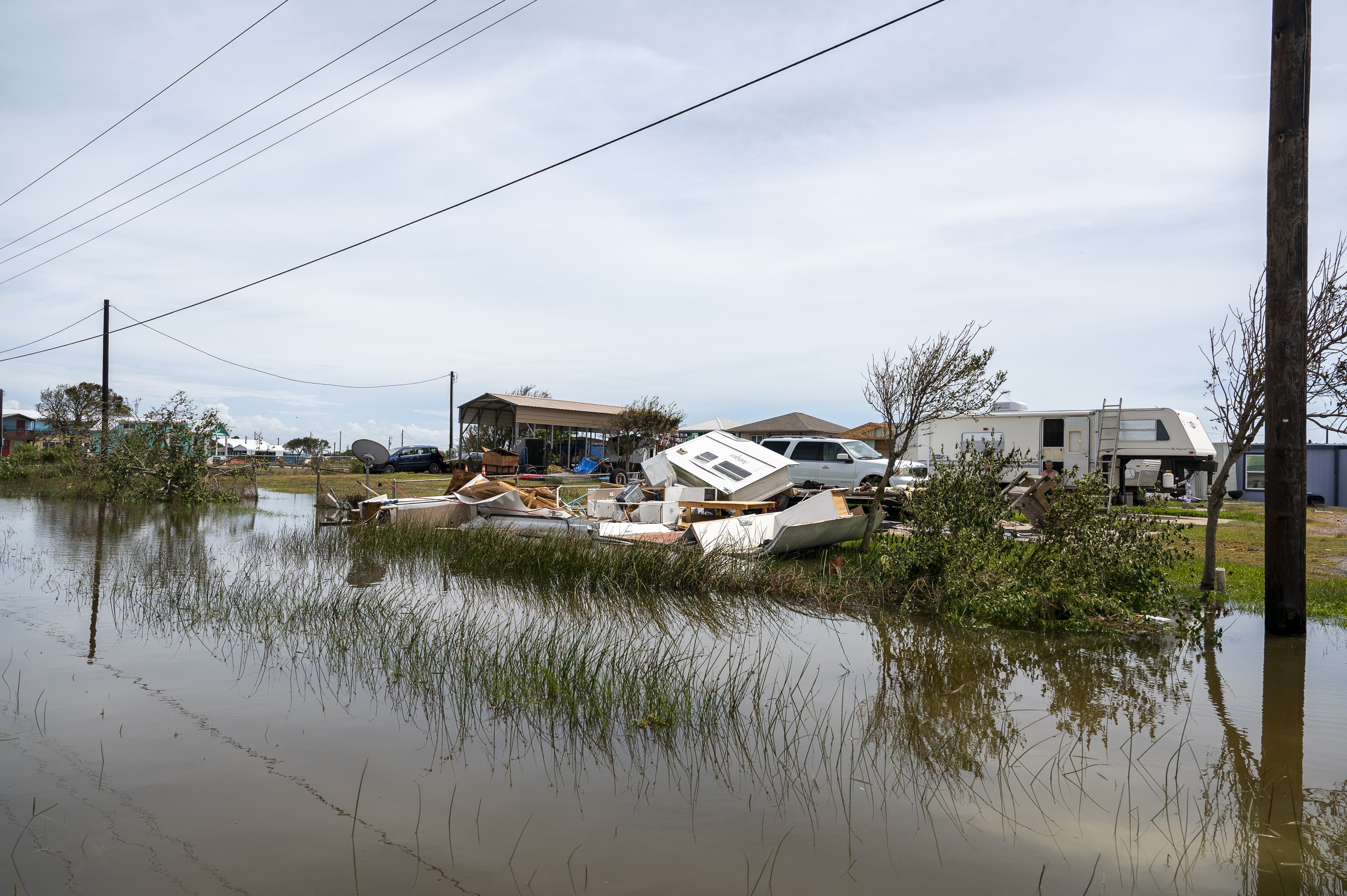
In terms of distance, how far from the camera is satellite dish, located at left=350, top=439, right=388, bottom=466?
2508 cm

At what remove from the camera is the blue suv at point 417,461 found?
34.7 meters

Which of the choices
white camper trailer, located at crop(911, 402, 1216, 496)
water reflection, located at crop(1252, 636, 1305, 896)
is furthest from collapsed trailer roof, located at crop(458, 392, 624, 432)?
water reflection, located at crop(1252, 636, 1305, 896)

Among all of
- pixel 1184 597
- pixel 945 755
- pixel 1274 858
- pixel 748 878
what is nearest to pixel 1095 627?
pixel 1184 597

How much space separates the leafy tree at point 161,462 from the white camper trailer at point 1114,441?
19.4 m

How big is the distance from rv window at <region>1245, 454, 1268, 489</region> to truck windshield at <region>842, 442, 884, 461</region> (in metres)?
12.3

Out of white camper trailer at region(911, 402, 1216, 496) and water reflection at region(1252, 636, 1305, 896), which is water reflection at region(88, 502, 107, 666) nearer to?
water reflection at region(1252, 636, 1305, 896)

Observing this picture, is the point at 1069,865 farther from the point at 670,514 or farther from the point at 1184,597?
the point at 670,514

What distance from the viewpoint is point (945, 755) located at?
14.4 feet

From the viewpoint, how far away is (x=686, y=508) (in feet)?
48.1

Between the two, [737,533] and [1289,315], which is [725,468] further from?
[1289,315]

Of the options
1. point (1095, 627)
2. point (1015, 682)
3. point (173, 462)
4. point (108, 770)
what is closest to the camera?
point (108, 770)

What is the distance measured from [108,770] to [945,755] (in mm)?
4185

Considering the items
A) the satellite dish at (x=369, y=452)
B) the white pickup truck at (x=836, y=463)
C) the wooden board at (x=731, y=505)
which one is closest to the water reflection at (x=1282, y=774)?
Answer: the wooden board at (x=731, y=505)

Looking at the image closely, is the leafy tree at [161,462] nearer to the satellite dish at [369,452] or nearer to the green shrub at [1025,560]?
the satellite dish at [369,452]
